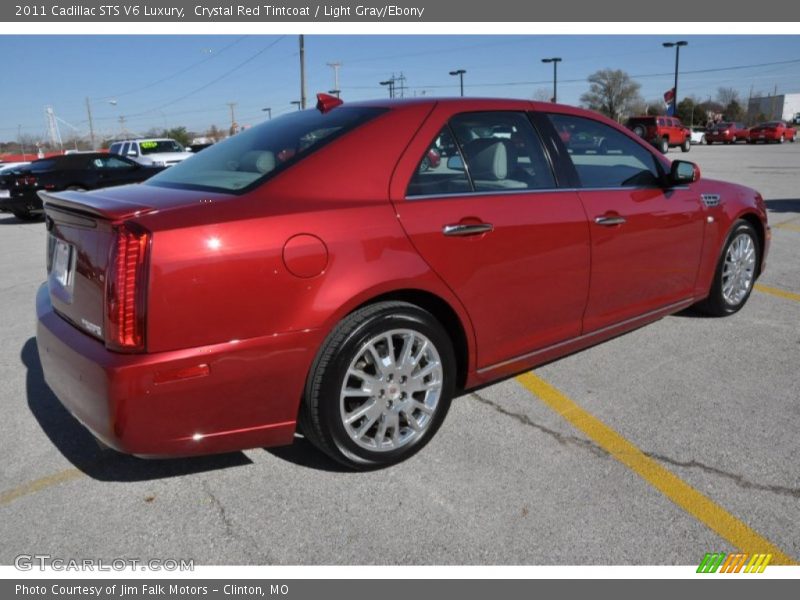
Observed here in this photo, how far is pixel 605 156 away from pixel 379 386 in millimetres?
2130

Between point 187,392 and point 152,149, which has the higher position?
point 152,149

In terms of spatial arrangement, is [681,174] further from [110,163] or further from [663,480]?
[110,163]

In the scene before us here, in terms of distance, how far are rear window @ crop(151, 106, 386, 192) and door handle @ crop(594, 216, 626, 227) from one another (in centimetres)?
136

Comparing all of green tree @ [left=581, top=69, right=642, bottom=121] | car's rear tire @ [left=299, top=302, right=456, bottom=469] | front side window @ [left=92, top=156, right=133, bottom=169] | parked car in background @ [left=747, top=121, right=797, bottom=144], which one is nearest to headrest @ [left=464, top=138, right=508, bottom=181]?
car's rear tire @ [left=299, top=302, right=456, bottom=469]

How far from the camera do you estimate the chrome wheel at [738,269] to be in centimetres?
482

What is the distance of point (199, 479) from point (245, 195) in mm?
1280

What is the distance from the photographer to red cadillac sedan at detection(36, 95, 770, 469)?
91.0 inches

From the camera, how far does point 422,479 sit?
9.23 feet

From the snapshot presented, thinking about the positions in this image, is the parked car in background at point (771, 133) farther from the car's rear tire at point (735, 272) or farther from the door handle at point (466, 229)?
the door handle at point (466, 229)

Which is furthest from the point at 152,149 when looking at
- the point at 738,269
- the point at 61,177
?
the point at 738,269

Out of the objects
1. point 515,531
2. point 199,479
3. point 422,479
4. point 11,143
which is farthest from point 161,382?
point 11,143

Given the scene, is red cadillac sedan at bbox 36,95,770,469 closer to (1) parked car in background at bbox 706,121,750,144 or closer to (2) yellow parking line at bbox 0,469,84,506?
(2) yellow parking line at bbox 0,469,84,506

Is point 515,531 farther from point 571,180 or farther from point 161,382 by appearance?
point 571,180

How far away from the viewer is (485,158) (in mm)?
3215
